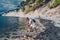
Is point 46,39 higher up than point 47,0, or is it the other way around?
point 47,0

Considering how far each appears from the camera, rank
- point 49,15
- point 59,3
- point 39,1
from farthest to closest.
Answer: point 39,1 < point 59,3 < point 49,15

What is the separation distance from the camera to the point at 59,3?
13550 cm

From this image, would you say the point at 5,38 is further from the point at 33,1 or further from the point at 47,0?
the point at 33,1

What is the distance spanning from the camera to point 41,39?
5028 centimetres

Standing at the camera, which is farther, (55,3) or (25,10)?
(25,10)

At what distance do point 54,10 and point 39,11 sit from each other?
18.3 meters

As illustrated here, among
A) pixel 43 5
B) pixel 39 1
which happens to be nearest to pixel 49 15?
pixel 43 5

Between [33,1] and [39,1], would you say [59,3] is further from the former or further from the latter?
[33,1]

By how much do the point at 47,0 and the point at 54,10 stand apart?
26831 mm

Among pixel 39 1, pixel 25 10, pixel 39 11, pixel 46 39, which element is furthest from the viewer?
pixel 25 10

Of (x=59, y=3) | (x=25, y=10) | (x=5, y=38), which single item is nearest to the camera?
(x=5, y=38)

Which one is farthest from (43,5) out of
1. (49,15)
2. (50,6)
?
(49,15)

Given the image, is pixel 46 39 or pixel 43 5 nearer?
pixel 46 39

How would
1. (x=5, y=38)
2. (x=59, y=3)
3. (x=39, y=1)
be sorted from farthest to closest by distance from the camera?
(x=39, y=1), (x=59, y=3), (x=5, y=38)
